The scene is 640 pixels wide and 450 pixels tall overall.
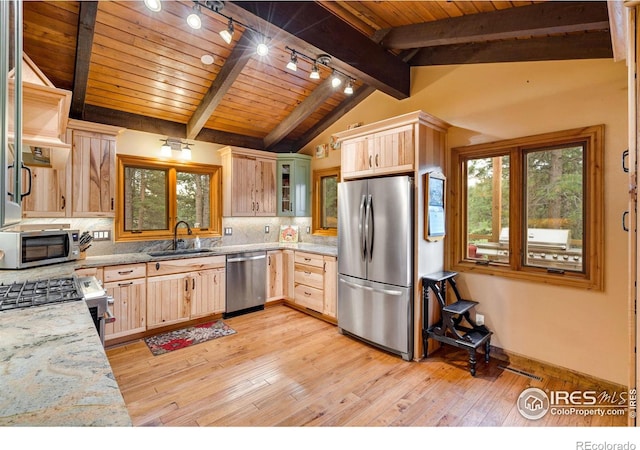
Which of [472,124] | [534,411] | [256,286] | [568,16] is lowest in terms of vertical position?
[534,411]

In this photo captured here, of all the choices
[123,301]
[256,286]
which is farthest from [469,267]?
[123,301]

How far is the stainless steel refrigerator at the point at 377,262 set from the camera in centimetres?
295

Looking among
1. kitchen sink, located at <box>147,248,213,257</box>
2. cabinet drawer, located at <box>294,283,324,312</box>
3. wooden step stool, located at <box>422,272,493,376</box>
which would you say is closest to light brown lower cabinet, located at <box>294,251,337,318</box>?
cabinet drawer, located at <box>294,283,324,312</box>

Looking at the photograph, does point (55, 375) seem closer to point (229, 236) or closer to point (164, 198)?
point (164, 198)

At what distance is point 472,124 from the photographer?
3.16m

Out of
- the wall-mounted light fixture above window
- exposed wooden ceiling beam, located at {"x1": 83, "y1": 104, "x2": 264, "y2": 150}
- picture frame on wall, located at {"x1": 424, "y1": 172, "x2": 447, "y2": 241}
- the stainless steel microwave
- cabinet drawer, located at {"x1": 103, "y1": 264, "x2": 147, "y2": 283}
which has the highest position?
exposed wooden ceiling beam, located at {"x1": 83, "y1": 104, "x2": 264, "y2": 150}

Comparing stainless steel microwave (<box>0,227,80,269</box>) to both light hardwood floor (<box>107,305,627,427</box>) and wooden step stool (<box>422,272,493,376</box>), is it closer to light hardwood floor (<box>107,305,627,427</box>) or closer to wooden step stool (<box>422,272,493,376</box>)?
light hardwood floor (<box>107,305,627,427</box>)

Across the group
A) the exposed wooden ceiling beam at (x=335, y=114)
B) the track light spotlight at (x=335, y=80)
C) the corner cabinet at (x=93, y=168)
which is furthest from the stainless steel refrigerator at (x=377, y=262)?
the corner cabinet at (x=93, y=168)

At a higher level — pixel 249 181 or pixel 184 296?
pixel 249 181

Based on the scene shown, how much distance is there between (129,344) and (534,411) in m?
3.83

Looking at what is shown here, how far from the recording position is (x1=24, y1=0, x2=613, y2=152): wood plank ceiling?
2.38 m

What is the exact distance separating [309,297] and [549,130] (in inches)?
127

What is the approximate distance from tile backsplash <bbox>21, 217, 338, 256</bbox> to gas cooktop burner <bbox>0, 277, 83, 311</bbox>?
161 centimetres
